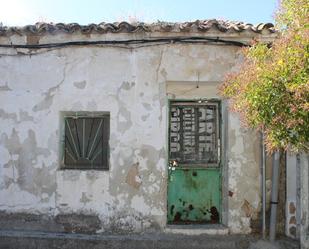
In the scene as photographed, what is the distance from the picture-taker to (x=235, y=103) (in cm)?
507

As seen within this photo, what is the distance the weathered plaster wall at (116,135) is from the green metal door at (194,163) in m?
0.39

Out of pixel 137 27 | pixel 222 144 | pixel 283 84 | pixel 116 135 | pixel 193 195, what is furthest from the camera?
pixel 193 195

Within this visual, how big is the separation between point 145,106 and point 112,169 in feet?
3.86

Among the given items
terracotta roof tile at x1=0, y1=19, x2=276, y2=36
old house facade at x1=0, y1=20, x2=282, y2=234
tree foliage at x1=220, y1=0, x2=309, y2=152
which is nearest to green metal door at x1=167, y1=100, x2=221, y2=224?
old house facade at x1=0, y1=20, x2=282, y2=234

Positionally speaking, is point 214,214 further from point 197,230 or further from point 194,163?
point 194,163

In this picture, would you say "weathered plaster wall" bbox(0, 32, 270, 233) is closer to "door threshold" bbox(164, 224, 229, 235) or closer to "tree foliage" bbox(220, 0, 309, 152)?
"door threshold" bbox(164, 224, 229, 235)

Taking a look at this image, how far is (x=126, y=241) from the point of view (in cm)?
730

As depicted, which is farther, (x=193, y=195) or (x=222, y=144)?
(x=193, y=195)

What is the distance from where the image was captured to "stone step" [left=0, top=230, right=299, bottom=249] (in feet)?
23.9

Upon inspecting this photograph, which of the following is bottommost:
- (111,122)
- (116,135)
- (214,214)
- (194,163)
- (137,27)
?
(214,214)

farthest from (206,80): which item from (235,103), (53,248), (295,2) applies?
(53,248)

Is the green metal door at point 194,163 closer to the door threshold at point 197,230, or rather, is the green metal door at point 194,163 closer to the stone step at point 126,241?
the door threshold at point 197,230

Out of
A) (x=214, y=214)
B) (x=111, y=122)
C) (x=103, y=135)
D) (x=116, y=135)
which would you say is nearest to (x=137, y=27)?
(x=111, y=122)

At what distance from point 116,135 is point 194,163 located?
4.82ft
